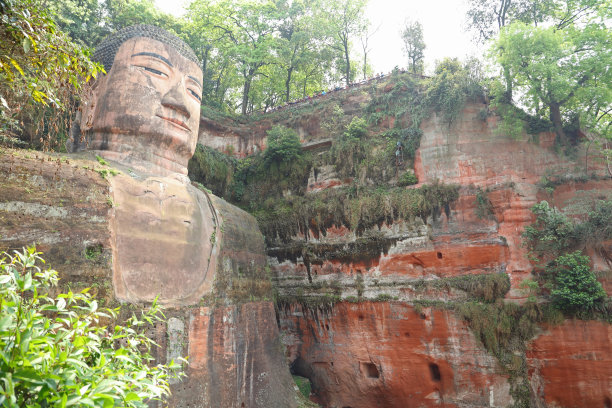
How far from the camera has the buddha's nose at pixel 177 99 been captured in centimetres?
962

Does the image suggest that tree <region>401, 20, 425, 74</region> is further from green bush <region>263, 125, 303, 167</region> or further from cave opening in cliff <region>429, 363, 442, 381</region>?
cave opening in cliff <region>429, 363, 442, 381</region>

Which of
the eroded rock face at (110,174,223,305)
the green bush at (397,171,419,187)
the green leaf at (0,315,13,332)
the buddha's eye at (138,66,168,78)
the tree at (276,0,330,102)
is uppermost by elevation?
the tree at (276,0,330,102)

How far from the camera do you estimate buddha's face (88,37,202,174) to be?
9125mm

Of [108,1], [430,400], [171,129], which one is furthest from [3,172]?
[108,1]

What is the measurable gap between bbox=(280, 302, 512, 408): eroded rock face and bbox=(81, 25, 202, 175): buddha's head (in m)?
7.67

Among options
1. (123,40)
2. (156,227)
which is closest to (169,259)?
(156,227)

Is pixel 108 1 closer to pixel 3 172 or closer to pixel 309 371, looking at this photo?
pixel 3 172

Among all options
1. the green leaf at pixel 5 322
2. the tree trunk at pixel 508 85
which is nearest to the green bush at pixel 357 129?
the tree trunk at pixel 508 85

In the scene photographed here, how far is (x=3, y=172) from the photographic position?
6434 mm

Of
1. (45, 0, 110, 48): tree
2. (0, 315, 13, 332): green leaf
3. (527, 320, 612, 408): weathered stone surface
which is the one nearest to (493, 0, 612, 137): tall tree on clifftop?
(527, 320, 612, 408): weathered stone surface

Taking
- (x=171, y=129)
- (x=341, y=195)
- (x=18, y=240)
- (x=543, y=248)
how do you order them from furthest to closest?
(x=341, y=195), (x=543, y=248), (x=171, y=129), (x=18, y=240)

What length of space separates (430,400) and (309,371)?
4.31m

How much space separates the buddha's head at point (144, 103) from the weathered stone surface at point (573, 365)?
11521mm

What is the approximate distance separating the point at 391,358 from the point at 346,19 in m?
20.1
